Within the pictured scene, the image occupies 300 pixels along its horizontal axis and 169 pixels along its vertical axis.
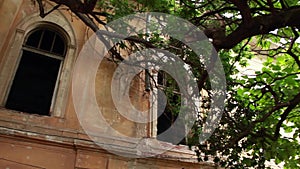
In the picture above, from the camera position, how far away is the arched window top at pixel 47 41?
22.1 ft

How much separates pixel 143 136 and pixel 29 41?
3.43 m

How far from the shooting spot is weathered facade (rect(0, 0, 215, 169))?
539 cm

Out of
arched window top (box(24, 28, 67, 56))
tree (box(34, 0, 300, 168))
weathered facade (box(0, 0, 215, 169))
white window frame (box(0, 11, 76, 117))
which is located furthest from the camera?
arched window top (box(24, 28, 67, 56))

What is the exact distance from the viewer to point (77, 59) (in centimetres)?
677

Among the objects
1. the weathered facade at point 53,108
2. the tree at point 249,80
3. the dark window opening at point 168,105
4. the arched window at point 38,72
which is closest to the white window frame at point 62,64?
the weathered facade at point 53,108

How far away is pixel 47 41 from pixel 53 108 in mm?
1801

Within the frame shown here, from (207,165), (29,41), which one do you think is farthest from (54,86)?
(207,165)

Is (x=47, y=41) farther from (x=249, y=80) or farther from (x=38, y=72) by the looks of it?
(x=249, y=80)

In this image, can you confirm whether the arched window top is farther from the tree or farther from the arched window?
the tree

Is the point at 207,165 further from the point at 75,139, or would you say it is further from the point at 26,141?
the point at 26,141

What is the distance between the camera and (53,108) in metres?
6.10

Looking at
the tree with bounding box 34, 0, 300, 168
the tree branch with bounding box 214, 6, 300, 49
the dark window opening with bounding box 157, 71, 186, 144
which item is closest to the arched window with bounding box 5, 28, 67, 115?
the tree with bounding box 34, 0, 300, 168

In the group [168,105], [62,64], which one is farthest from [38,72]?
[168,105]

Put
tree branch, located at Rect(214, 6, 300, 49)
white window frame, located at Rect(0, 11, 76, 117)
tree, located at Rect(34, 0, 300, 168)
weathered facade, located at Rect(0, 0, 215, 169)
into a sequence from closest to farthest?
tree branch, located at Rect(214, 6, 300, 49)
tree, located at Rect(34, 0, 300, 168)
weathered facade, located at Rect(0, 0, 215, 169)
white window frame, located at Rect(0, 11, 76, 117)
